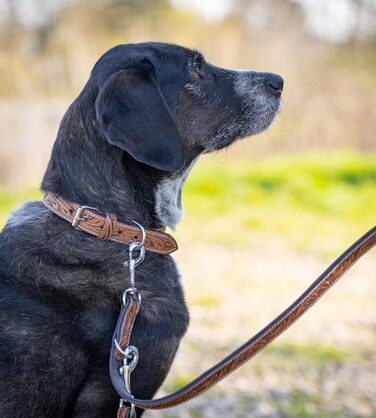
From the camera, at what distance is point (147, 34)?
1533cm

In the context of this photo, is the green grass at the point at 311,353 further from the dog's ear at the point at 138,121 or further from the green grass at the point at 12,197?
the green grass at the point at 12,197

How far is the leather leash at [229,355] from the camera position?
225 centimetres

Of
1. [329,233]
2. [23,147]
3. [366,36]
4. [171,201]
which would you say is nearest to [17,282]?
[171,201]

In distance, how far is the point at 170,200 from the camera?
3031mm

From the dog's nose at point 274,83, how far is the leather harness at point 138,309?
111cm

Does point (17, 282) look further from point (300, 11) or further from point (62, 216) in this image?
point (300, 11)

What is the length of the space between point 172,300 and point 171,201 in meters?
0.51

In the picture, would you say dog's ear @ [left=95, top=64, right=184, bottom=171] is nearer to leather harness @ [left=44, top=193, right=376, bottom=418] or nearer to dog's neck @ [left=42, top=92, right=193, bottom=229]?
dog's neck @ [left=42, top=92, right=193, bottom=229]

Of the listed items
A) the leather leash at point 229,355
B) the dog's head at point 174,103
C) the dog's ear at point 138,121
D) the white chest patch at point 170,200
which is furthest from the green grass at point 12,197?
the leather leash at point 229,355


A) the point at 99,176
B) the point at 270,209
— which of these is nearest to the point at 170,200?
the point at 99,176

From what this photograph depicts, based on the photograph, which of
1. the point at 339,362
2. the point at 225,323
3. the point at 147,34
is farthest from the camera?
the point at 147,34

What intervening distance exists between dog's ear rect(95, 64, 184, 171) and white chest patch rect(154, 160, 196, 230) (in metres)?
0.26

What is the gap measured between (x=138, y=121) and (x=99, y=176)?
0.29 metres

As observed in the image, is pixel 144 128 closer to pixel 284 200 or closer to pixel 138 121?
pixel 138 121
